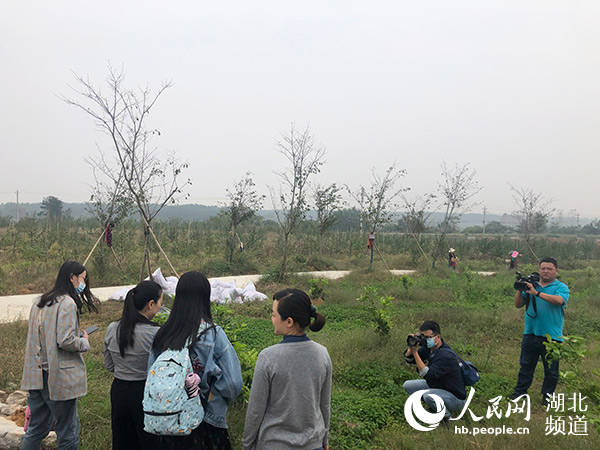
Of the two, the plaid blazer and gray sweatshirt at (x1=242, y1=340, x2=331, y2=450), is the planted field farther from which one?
gray sweatshirt at (x1=242, y1=340, x2=331, y2=450)

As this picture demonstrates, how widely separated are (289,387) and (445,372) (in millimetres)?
2113

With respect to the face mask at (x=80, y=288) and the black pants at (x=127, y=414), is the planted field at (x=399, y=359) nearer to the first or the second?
the black pants at (x=127, y=414)

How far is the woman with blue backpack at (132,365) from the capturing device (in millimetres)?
2477

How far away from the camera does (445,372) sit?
3.57 metres

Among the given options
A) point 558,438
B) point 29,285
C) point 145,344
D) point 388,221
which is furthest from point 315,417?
point 388,221

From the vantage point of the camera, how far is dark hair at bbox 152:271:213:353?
206 centimetres

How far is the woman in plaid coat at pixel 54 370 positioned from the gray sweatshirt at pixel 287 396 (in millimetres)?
1315

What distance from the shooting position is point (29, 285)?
30.9 feet

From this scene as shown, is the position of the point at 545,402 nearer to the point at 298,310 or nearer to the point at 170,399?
the point at 298,310

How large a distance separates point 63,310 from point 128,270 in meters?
9.14

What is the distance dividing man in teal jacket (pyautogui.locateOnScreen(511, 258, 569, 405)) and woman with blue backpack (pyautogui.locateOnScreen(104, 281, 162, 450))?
344 centimetres

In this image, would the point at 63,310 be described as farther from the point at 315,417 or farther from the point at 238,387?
the point at 315,417

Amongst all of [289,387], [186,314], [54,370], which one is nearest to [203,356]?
[186,314]

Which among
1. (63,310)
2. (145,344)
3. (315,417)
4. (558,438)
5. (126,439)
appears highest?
(63,310)
